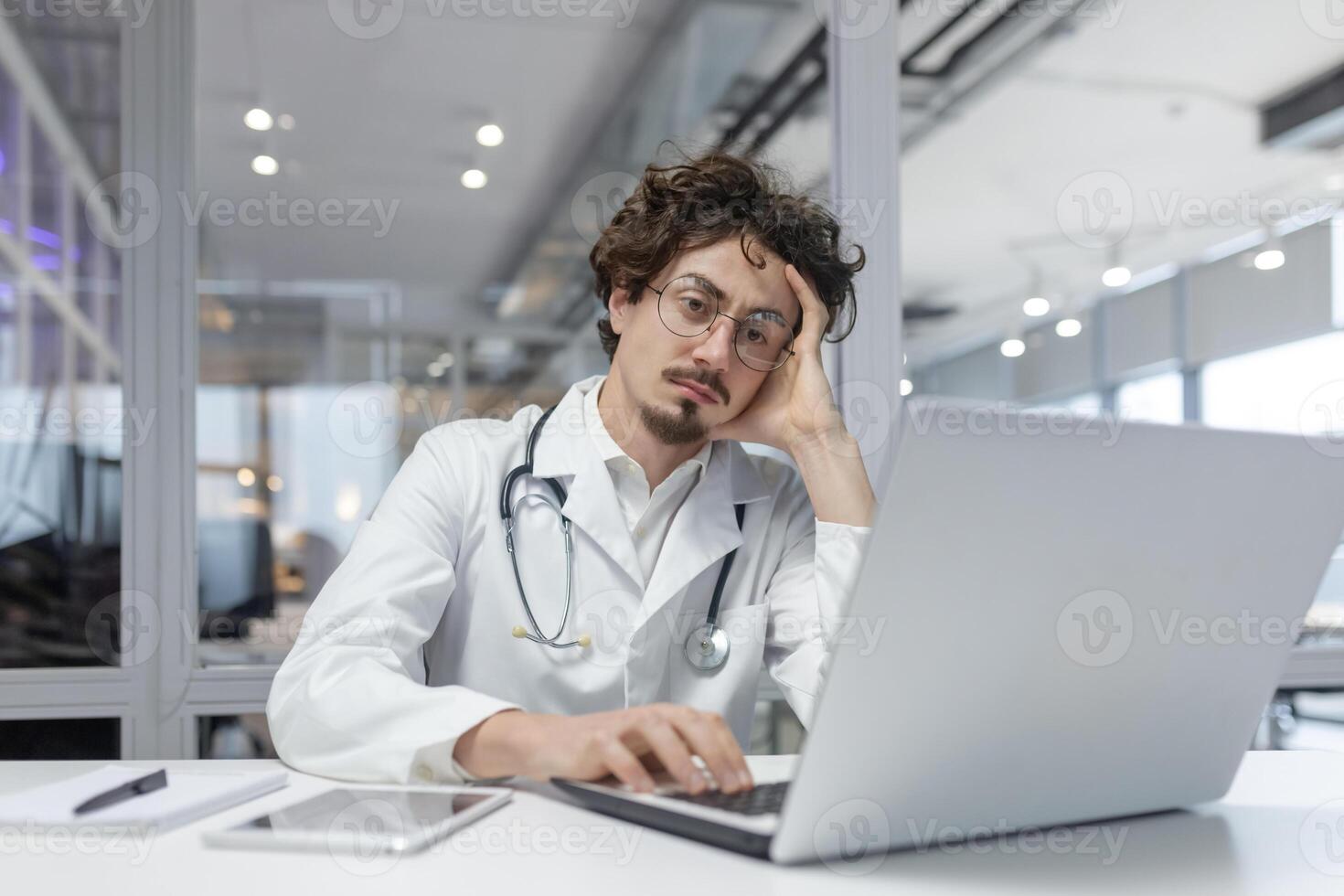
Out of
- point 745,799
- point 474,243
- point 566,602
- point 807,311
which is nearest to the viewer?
point 745,799

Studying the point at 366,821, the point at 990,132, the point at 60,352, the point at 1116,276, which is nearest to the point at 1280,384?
the point at 1116,276

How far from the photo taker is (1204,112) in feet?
7.45

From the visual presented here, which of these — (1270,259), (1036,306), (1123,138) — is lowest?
(1036,306)

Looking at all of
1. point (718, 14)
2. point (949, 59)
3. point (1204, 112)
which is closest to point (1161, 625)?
point (949, 59)

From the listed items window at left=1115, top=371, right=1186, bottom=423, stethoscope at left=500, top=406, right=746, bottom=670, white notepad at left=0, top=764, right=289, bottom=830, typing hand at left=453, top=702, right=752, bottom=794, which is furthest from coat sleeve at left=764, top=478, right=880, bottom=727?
window at left=1115, top=371, right=1186, bottom=423

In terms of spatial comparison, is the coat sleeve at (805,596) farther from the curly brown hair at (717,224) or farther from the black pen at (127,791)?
the black pen at (127,791)

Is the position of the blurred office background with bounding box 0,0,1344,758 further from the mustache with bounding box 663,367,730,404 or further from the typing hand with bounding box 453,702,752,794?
the typing hand with bounding box 453,702,752,794

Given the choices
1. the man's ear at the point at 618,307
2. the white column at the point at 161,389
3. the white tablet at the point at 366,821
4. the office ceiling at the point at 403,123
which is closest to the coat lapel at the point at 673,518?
the man's ear at the point at 618,307

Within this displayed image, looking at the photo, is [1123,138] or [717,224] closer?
[717,224]

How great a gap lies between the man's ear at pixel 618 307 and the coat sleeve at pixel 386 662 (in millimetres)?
438

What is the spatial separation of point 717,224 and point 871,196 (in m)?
0.58

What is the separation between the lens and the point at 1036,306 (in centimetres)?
230

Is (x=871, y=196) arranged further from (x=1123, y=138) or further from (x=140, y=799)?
(x=140, y=799)

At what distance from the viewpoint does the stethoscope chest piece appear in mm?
1412
